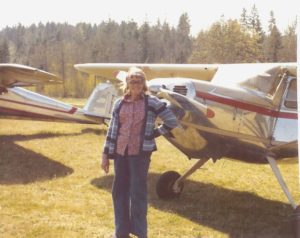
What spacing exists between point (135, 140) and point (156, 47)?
7764 centimetres

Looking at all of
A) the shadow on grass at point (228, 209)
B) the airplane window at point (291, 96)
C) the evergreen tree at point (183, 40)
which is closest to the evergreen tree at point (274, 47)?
the evergreen tree at point (183, 40)

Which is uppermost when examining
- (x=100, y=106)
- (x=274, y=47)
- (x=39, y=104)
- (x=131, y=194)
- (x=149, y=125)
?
(x=274, y=47)

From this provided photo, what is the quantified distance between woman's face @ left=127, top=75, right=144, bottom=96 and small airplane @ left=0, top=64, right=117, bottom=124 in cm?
556

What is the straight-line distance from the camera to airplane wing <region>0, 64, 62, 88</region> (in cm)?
849

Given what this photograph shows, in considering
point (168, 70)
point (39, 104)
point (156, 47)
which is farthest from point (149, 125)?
point (156, 47)

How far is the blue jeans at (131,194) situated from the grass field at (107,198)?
0.61 m

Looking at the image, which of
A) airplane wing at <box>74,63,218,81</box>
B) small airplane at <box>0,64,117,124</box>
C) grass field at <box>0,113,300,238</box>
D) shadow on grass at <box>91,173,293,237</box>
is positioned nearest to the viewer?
grass field at <box>0,113,300,238</box>

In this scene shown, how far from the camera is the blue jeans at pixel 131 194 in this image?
363cm

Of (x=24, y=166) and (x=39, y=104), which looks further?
(x=39, y=104)

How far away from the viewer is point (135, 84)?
3.59 metres

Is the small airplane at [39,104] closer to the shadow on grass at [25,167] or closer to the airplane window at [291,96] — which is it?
the shadow on grass at [25,167]

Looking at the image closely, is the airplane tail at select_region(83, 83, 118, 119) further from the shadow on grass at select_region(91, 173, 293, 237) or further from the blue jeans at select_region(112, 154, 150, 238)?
the blue jeans at select_region(112, 154, 150, 238)

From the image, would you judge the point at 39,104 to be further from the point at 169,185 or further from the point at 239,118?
the point at 239,118

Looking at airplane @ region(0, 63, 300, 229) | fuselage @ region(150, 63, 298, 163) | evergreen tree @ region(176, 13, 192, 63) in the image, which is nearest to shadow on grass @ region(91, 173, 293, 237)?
airplane @ region(0, 63, 300, 229)
